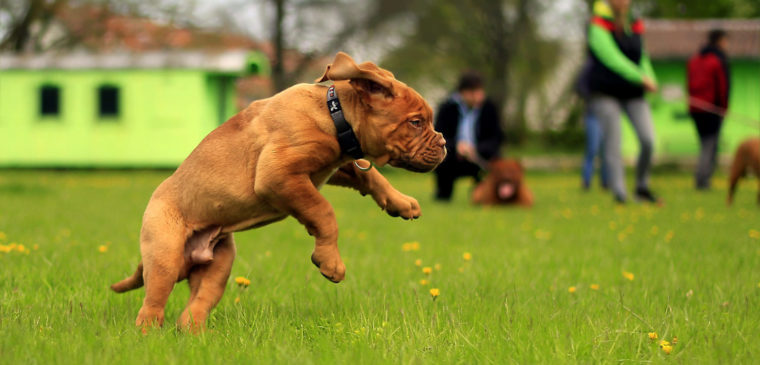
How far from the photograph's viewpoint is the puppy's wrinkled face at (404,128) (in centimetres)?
327

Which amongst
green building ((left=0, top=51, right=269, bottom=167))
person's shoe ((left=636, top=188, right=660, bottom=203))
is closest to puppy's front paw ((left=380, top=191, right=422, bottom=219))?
person's shoe ((left=636, top=188, right=660, bottom=203))

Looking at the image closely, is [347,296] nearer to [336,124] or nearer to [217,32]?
[336,124]

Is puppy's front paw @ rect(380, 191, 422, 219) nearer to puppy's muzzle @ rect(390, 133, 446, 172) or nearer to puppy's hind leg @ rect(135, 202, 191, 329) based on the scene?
puppy's muzzle @ rect(390, 133, 446, 172)

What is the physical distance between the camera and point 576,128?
3088 cm

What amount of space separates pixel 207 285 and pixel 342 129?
887mm

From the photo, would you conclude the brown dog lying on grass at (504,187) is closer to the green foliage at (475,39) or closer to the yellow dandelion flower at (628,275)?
the yellow dandelion flower at (628,275)

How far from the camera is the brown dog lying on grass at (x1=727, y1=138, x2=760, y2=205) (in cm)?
1075

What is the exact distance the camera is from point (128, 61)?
22141mm

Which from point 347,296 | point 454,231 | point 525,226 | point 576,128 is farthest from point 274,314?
point 576,128

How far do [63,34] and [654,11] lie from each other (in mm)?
25652

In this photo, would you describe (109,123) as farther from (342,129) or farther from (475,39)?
(342,129)

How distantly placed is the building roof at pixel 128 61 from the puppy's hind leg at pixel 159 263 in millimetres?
18837

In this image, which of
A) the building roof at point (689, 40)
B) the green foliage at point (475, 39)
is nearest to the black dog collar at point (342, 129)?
the green foliage at point (475, 39)

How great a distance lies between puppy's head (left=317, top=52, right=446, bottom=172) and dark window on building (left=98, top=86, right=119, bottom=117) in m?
20.3
